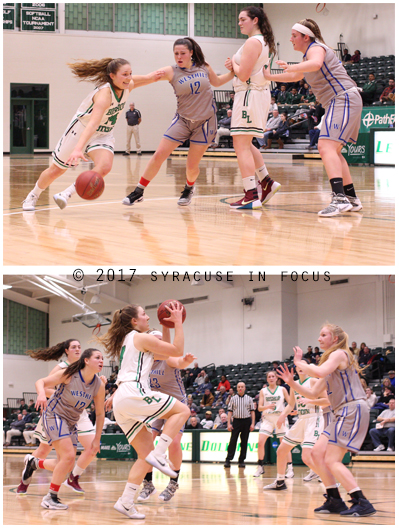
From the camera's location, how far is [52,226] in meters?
5.66

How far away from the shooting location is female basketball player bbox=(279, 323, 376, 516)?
3.87 m

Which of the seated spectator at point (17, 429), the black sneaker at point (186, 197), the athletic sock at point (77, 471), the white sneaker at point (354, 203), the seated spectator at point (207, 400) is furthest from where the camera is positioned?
the seated spectator at point (17, 429)

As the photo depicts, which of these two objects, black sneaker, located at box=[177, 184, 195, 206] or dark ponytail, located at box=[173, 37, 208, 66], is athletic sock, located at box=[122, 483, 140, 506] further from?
dark ponytail, located at box=[173, 37, 208, 66]

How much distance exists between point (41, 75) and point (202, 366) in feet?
47.9

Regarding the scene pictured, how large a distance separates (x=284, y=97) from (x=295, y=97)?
865 mm

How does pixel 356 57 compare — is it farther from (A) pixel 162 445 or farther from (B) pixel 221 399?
(A) pixel 162 445

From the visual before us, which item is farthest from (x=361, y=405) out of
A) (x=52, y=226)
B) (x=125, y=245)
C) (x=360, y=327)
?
(x=360, y=327)

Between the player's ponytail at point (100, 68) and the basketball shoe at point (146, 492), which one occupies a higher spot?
the player's ponytail at point (100, 68)

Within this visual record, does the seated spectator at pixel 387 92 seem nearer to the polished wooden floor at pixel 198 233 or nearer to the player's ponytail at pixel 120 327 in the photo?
the polished wooden floor at pixel 198 233

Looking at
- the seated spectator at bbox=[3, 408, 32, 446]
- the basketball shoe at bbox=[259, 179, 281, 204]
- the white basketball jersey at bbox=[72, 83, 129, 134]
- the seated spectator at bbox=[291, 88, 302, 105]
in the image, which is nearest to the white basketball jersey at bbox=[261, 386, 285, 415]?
the basketball shoe at bbox=[259, 179, 281, 204]

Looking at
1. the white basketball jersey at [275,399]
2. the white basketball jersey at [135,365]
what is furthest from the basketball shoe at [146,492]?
the white basketball jersey at [275,399]

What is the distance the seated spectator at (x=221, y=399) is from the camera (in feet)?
50.0

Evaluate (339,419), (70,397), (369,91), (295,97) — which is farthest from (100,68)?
(295,97)

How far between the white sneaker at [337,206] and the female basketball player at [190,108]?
1614 mm
